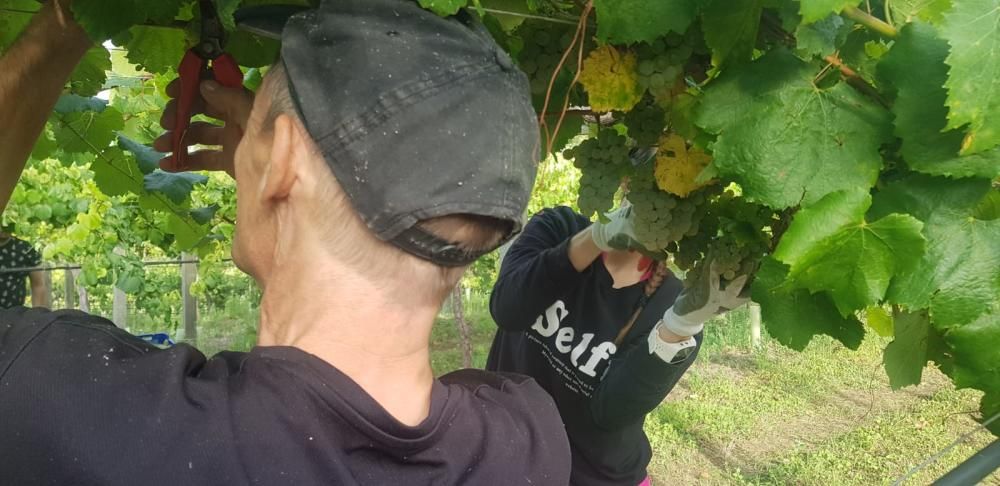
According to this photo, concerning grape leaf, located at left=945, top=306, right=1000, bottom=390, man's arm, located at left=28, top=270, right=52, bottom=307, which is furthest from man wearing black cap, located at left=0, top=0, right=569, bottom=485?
man's arm, located at left=28, top=270, right=52, bottom=307

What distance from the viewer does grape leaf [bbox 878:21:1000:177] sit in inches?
36.0

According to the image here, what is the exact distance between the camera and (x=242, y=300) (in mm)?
11406

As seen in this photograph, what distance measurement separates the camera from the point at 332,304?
91cm

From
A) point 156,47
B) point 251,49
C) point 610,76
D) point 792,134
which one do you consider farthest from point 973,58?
point 156,47

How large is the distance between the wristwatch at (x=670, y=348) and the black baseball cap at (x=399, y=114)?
1.26m

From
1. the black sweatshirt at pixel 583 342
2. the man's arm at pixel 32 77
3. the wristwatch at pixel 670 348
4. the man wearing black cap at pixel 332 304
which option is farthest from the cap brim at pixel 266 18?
the black sweatshirt at pixel 583 342

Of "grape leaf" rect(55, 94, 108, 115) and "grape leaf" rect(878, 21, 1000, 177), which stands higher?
"grape leaf" rect(55, 94, 108, 115)

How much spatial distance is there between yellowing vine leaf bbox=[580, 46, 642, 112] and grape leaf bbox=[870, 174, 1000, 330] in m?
0.42

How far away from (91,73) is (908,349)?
68.9 inches

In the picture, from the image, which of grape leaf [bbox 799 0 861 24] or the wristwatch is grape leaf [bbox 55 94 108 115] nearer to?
the wristwatch

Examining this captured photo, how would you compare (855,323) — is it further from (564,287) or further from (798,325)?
(564,287)

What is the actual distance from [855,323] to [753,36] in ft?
1.33

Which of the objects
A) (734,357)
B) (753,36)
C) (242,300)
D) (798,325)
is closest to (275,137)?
(753,36)

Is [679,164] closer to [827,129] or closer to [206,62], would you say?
[827,129]
